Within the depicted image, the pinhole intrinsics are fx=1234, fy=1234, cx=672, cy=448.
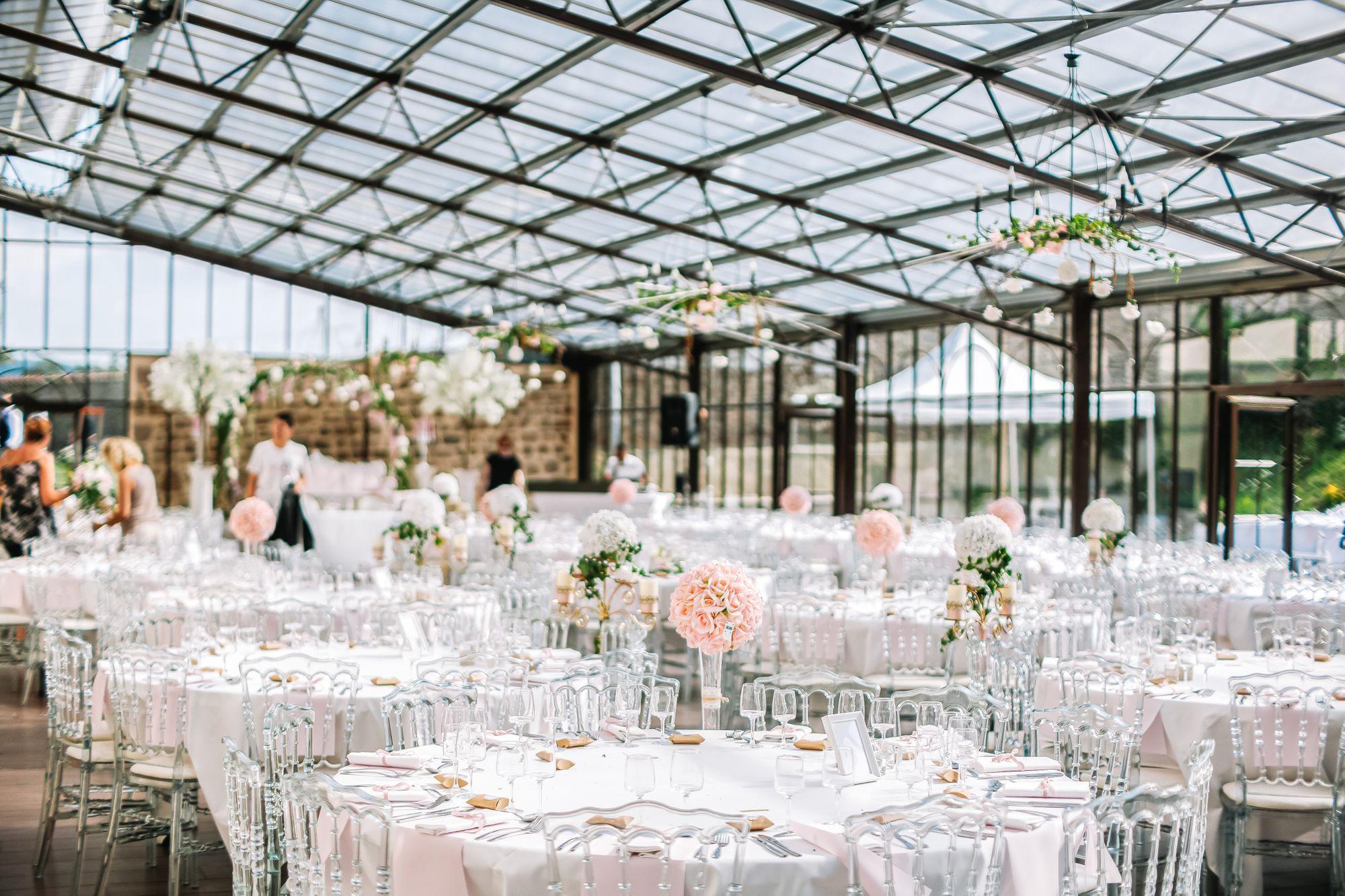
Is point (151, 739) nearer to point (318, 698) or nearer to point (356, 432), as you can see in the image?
point (318, 698)

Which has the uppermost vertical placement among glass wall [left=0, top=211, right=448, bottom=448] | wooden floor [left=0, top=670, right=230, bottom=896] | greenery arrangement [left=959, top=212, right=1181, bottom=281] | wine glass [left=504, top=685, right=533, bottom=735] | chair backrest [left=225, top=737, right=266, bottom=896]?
glass wall [left=0, top=211, right=448, bottom=448]

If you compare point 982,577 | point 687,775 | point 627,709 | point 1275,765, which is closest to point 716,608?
point 627,709

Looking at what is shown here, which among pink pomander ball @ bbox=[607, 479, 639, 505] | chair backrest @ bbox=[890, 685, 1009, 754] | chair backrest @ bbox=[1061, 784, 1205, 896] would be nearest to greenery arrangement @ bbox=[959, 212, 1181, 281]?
chair backrest @ bbox=[890, 685, 1009, 754]

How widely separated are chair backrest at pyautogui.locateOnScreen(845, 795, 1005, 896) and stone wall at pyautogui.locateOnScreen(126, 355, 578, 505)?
57.9ft

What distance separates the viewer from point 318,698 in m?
4.96

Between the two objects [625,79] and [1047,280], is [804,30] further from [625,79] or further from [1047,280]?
[1047,280]

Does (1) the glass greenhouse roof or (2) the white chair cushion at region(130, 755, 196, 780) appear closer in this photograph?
(2) the white chair cushion at region(130, 755, 196, 780)

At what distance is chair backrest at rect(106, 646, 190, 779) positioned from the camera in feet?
16.1

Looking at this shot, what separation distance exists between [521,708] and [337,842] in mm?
912

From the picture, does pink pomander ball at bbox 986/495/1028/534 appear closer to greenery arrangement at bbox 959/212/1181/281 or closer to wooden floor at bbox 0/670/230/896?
greenery arrangement at bbox 959/212/1181/281

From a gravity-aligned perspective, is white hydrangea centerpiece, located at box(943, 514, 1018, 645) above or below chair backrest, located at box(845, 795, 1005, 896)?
above

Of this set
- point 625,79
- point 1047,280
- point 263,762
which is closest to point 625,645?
point 263,762

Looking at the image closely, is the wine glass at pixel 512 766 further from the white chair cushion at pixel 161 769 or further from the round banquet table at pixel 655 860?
the white chair cushion at pixel 161 769

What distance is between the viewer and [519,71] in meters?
11.0
